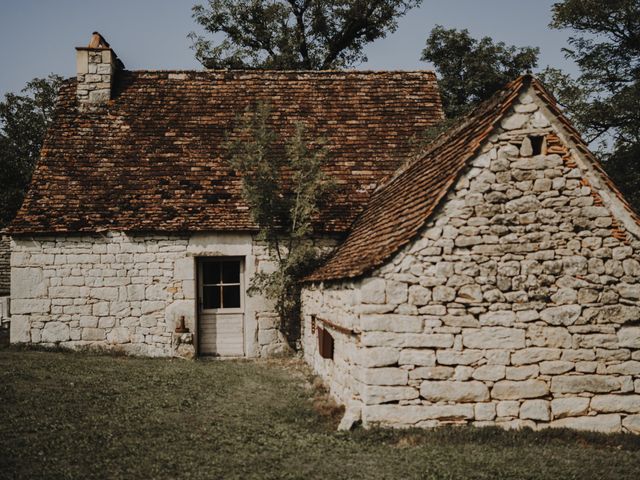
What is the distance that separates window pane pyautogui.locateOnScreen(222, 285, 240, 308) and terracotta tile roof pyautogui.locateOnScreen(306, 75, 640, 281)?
3.11 metres

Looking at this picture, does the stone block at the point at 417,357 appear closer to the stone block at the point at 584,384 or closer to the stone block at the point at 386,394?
the stone block at the point at 386,394

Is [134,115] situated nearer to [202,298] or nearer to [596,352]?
[202,298]

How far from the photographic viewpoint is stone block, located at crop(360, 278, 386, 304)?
6.43m

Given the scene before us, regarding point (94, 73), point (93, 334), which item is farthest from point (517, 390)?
point (94, 73)

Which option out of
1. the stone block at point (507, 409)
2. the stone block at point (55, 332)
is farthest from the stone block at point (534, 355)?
the stone block at point (55, 332)

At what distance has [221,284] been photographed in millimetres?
11906

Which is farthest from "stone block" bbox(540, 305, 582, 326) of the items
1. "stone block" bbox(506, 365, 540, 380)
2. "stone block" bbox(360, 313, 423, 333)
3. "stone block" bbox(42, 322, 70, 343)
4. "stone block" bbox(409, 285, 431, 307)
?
"stone block" bbox(42, 322, 70, 343)

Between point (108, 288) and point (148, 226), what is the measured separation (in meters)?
1.67

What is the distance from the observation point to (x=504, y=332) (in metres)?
6.43

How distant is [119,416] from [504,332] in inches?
203

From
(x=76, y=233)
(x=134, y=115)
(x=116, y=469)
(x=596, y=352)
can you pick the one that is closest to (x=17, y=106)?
(x=134, y=115)

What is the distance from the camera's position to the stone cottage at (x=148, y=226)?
11336 millimetres

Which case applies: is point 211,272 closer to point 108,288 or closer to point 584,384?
point 108,288

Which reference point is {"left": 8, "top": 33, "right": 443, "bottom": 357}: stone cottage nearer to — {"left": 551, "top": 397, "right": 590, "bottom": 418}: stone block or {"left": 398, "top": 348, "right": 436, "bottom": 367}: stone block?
{"left": 398, "top": 348, "right": 436, "bottom": 367}: stone block
